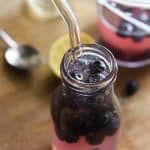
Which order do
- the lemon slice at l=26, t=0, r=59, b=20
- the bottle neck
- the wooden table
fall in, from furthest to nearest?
the lemon slice at l=26, t=0, r=59, b=20 < the wooden table < the bottle neck

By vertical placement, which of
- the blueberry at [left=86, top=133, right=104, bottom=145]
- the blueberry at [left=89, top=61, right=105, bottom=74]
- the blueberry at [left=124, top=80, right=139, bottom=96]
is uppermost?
the blueberry at [left=89, top=61, right=105, bottom=74]

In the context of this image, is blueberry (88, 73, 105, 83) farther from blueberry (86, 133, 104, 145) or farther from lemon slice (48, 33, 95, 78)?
lemon slice (48, 33, 95, 78)

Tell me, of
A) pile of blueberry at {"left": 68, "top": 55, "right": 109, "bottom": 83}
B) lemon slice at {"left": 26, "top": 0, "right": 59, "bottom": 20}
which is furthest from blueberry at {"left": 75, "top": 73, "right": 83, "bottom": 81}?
lemon slice at {"left": 26, "top": 0, "right": 59, "bottom": 20}

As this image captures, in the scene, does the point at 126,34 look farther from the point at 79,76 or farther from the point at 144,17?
the point at 79,76

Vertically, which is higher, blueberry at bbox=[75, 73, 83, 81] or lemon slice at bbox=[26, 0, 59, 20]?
blueberry at bbox=[75, 73, 83, 81]

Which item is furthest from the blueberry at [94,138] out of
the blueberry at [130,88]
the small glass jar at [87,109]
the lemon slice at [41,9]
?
the lemon slice at [41,9]

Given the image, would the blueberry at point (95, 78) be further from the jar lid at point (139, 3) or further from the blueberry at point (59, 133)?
the jar lid at point (139, 3)
